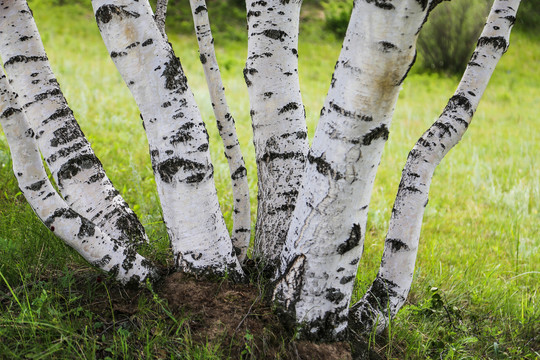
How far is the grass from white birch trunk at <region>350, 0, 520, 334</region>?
181 mm

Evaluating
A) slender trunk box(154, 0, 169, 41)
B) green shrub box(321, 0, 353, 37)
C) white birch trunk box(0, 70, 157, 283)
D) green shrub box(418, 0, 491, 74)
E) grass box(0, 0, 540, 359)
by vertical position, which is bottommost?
grass box(0, 0, 540, 359)

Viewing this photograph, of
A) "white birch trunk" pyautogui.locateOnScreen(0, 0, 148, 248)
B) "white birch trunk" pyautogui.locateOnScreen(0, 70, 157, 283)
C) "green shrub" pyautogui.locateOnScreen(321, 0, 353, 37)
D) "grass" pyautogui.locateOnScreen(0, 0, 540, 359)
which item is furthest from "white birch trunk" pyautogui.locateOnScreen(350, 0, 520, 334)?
"green shrub" pyautogui.locateOnScreen(321, 0, 353, 37)

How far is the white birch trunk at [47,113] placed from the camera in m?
2.34

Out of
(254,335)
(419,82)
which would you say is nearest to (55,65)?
(254,335)

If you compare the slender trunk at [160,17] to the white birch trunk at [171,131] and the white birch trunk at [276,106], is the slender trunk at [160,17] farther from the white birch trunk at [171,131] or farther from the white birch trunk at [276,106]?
the white birch trunk at [276,106]

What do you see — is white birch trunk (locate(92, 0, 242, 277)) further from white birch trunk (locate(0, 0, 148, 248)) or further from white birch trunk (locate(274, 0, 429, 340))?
white birch trunk (locate(0, 0, 148, 248))

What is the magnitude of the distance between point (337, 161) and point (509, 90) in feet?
48.8

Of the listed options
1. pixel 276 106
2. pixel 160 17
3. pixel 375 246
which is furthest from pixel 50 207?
pixel 375 246

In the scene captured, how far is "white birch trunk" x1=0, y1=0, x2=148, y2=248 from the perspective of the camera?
2.34 m

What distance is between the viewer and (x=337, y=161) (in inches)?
68.5

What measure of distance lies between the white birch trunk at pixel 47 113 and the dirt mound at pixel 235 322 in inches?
23.9

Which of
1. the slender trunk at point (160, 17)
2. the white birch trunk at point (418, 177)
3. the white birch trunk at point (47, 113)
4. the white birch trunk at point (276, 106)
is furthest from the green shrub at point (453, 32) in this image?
the white birch trunk at point (47, 113)

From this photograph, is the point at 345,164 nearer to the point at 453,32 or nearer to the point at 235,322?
the point at 235,322

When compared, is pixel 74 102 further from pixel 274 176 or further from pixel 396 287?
pixel 396 287
